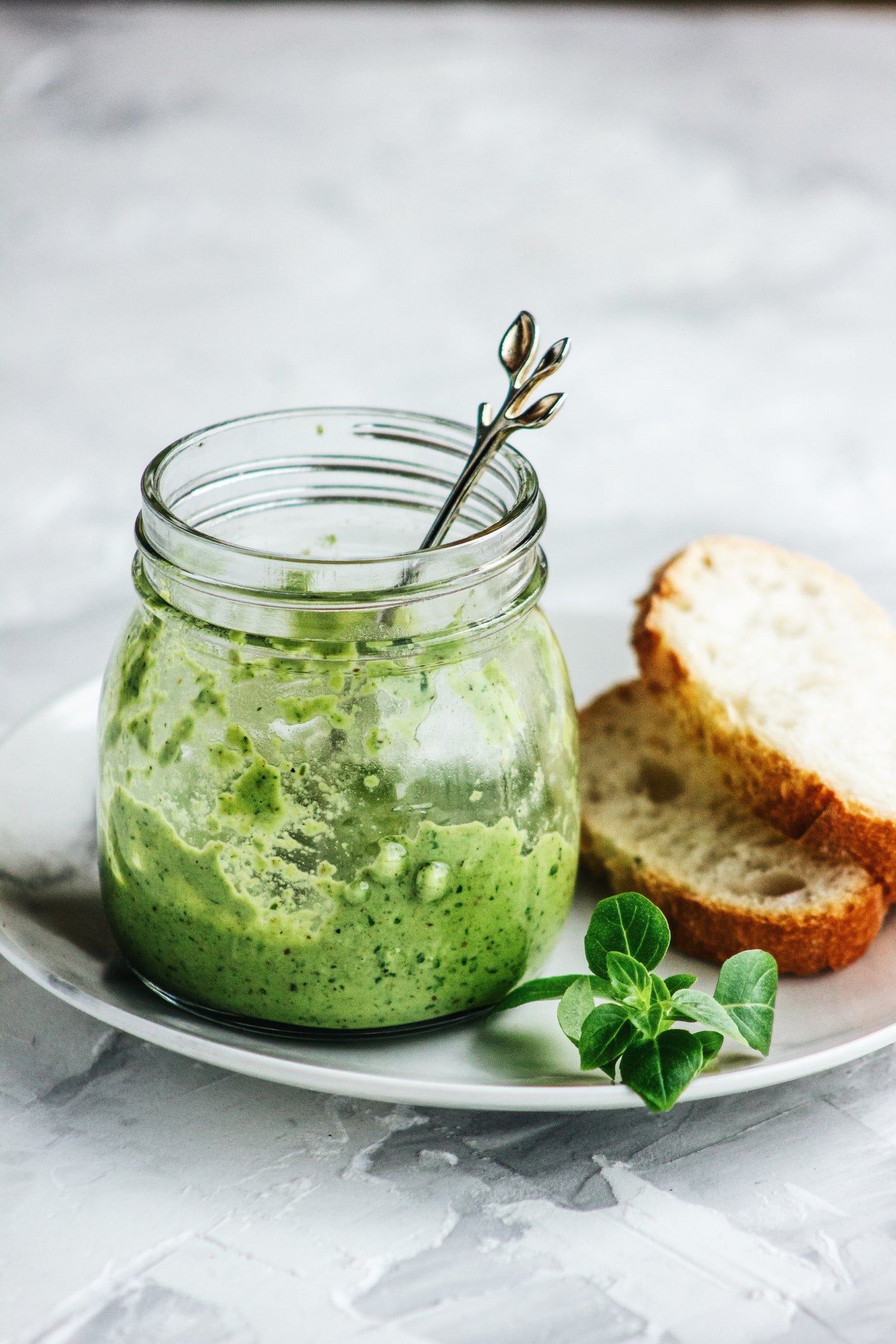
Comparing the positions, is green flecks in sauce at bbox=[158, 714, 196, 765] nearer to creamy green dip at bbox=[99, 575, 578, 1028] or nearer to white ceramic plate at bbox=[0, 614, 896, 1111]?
creamy green dip at bbox=[99, 575, 578, 1028]

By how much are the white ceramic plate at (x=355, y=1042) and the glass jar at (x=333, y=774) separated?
0.03 meters

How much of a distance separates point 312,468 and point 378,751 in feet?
1.52

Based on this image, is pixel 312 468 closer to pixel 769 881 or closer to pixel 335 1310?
pixel 769 881

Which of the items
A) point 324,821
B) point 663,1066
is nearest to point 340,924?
point 324,821

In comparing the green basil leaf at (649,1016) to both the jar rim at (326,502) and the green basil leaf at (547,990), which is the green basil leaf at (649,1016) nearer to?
the green basil leaf at (547,990)

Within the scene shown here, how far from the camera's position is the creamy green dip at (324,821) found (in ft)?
4.38

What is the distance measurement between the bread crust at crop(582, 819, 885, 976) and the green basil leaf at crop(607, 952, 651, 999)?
0.32 meters

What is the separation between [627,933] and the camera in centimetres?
141

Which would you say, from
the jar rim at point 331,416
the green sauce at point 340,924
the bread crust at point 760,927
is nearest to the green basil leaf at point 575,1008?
the green sauce at point 340,924

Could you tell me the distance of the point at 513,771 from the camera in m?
1.42

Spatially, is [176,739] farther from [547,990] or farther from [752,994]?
[752,994]

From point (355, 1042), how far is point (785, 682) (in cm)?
86

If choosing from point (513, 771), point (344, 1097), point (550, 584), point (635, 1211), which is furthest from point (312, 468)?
point (550, 584)

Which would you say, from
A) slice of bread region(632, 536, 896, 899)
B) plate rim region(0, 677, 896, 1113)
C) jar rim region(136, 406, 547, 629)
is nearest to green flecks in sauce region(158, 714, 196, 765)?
jar rim region(136, 406, 547, 629)
